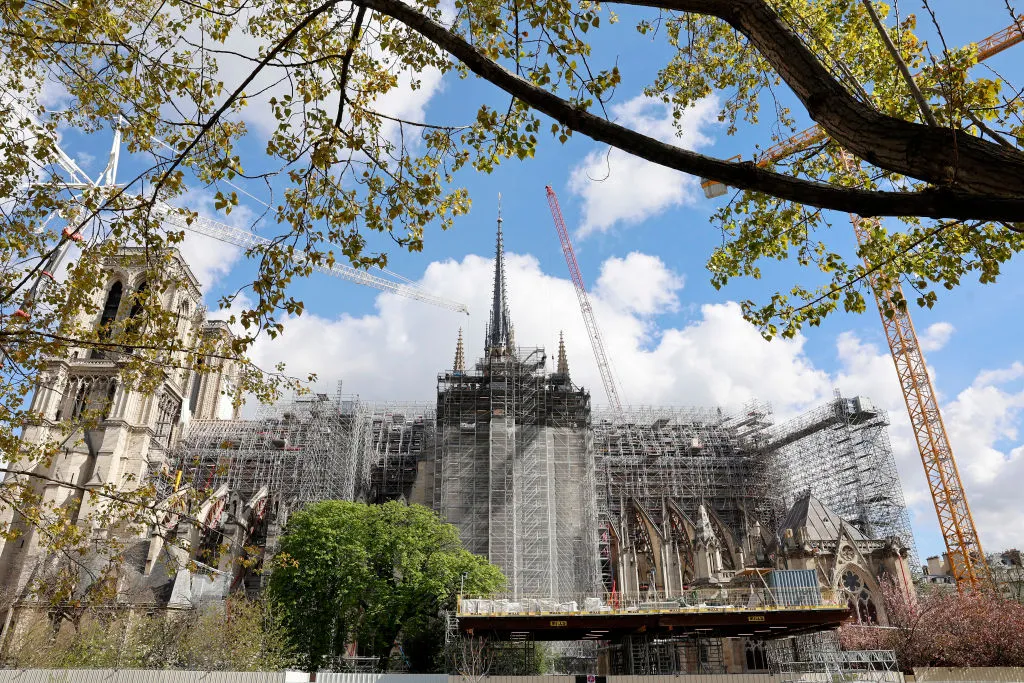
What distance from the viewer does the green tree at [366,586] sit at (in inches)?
1364

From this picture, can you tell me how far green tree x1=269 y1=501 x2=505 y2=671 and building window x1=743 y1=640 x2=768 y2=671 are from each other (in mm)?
13788

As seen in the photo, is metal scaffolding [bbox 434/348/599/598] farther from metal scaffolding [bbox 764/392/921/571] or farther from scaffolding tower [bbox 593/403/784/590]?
metal scaffolding [bbox 764/392/921/571]

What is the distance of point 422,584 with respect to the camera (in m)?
35.0

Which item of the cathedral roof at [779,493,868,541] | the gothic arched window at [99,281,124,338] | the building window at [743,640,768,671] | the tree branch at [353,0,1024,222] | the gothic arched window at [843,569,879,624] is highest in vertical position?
the gothic arched window at [99,281,124,338]

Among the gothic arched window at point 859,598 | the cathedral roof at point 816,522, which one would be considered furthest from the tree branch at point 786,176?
the cathedral roof at point 816,522

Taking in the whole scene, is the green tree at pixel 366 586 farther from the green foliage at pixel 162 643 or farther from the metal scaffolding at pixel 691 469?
the metal scaffolding at pixel 691 469

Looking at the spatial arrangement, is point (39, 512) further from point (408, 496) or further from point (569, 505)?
point (408, 496)

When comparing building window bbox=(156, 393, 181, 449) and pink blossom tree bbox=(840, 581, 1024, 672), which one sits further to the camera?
building window bbox=(156, 393, 181, 449)

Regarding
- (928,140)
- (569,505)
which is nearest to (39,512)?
(928,140)

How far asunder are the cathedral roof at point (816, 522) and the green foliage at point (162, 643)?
31952 millimetres

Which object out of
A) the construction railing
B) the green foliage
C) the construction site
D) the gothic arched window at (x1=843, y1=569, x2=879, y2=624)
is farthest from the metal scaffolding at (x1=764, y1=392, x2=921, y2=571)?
the green foliage

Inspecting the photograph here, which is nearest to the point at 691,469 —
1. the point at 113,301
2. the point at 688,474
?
the point at 688,474

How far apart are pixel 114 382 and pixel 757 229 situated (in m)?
56.8

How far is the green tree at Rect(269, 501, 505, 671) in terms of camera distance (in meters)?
34.7
